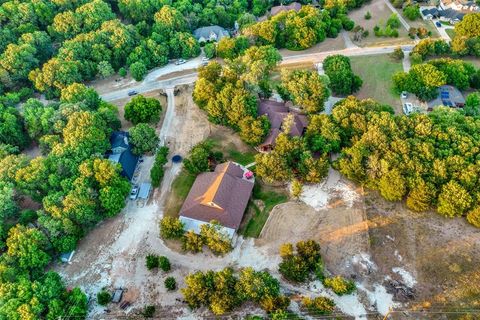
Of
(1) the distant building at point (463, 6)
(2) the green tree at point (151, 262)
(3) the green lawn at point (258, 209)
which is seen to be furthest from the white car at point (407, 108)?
(2) the green tree at point (151, 262)

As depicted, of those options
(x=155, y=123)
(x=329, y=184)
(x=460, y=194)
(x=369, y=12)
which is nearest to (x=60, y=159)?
(x=155, y=123)

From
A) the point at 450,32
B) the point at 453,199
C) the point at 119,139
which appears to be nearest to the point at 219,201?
the point at 119,139

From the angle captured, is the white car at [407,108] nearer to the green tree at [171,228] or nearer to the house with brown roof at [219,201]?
the house with brown roof at [219,201]

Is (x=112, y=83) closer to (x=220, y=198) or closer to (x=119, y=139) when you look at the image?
(x=119, y=139)

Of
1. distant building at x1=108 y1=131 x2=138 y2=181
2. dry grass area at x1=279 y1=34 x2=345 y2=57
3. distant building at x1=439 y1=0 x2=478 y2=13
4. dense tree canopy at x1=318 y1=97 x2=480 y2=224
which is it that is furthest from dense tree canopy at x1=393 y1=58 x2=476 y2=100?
distant building at x1=108 y1=131 x2=138 y2=181

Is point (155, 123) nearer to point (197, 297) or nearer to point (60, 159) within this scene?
point (60, 159)
